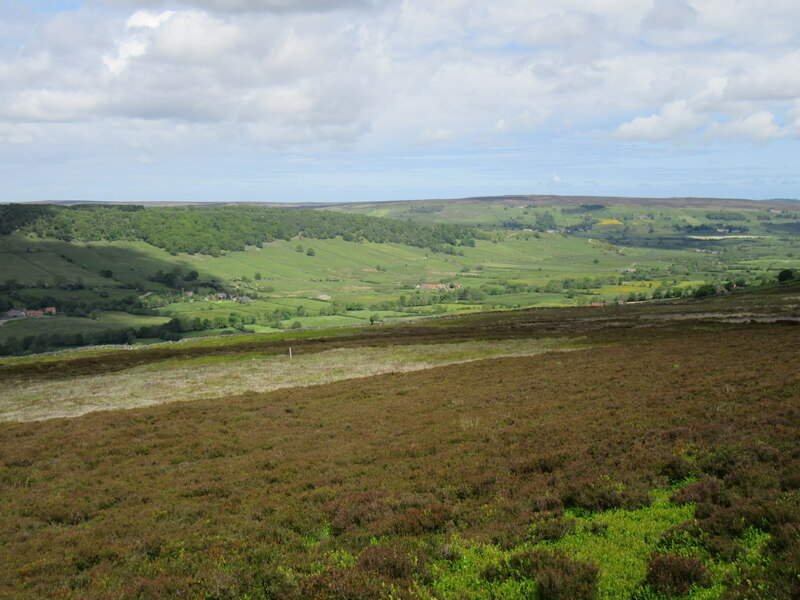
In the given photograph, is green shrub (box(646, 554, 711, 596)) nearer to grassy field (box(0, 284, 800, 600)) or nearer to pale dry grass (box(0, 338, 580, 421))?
grassy field (box(0, 284, 800, 600))

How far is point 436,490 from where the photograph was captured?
15.1 m

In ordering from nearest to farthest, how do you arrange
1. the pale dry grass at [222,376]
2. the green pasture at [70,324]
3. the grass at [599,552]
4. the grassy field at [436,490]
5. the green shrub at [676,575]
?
the green shrub at [676,575] → the grass at [599,552] → the grassy field at [436,490] → the pale dry grass at [222,376] → the green pasture at [70,324]

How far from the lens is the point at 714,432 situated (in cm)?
1609

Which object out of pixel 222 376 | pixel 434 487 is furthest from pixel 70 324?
pixel 434 487

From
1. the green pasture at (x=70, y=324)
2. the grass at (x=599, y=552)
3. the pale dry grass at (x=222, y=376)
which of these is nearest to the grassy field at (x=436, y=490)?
the grass at (x=599, y=552)

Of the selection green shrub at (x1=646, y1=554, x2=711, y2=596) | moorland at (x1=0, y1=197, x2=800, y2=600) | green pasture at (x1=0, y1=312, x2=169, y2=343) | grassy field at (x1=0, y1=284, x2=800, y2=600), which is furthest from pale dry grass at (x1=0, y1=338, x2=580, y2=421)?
green pasture at (x1=0, y1=312, x2=169, y2=343)

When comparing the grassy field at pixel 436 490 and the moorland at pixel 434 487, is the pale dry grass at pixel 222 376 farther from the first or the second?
the grassy field at pixel 436 490

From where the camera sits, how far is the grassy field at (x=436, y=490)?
377 inches

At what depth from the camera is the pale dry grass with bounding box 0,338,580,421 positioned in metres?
40.7

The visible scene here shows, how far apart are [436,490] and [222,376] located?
39.9m

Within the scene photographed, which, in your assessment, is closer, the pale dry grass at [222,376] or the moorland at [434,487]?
the moorland at [434,487]

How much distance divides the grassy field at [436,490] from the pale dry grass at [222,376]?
15.2 feet

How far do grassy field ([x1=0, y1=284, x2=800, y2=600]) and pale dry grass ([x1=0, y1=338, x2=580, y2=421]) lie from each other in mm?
4627

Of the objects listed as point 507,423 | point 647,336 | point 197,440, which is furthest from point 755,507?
point 647,336
